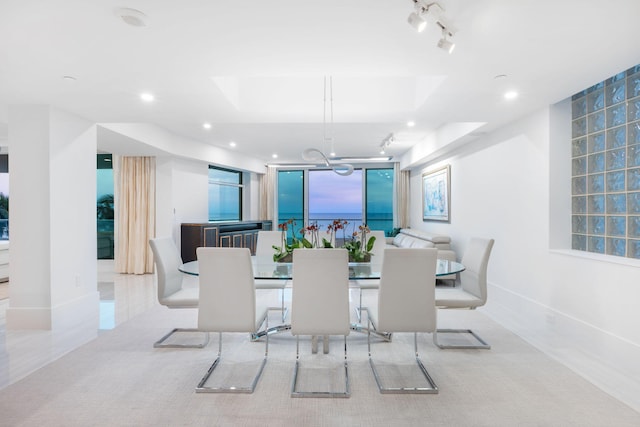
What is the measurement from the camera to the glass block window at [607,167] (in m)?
2.93

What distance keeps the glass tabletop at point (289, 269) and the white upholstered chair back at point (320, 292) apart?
27 cm

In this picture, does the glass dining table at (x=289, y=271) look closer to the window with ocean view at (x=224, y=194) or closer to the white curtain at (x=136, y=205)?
the white curtain at (x=136, y=205)

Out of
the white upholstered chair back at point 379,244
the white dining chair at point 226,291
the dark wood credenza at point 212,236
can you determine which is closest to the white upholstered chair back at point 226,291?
the white dining chair at point 226,291

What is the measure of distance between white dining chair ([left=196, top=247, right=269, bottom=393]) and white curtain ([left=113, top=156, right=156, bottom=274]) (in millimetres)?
4585

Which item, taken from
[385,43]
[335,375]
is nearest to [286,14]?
[385,43]

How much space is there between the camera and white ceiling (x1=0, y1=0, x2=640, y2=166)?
6.38 feet

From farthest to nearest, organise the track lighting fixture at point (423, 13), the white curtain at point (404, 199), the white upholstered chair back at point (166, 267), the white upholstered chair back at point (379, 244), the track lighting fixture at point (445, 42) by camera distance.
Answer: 1. the white curtain at point (404, 199)
2. the white upholstered chair back at point (379, 244)
3. the white upholstered chair back at point (166, 267)
4. the track lighting fixture at point (445, 42)
5. the track lighting fixture at point (423, 13)

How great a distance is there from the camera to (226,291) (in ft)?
8.28

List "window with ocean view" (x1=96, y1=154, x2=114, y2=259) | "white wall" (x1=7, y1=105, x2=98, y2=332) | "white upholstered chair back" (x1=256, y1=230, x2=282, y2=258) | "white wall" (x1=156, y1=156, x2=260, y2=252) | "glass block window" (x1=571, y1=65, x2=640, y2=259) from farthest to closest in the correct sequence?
"window with ocean view" (x1=96, y1=154, x2=114, y2=259) → "white wall" (x1=156, y1=156, x2=260, y2=252) → "white upholstered chair back" (x1=256, y1=230, x2=282, y2=258) → "white wall" (x1=7, y1=105, x2=98, y2=332) → "glass block window" (x1=571, y1=65, x2=640, y2=259)

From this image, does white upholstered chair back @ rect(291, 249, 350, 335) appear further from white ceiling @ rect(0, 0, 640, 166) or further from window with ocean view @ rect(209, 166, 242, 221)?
window with ocean view @ rect(209, 166, 242, 221)

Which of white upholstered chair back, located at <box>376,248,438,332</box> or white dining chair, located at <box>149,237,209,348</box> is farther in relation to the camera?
white dining chair, located at <box>149,237,209,348</box>

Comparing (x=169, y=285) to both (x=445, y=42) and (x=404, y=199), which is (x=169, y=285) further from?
(x=404, y=199)

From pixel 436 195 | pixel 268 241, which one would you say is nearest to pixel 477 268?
pixel 268 241

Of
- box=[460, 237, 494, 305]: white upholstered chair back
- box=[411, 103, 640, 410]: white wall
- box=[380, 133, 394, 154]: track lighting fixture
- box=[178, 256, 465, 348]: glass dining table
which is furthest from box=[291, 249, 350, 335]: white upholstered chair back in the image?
box=[380, 133, 394, 154]: track lighting fixture
